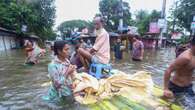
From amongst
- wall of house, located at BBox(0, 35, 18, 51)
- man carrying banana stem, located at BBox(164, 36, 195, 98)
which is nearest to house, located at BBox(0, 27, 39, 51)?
wall of house, located at BBox(0, 35, 18, 51)

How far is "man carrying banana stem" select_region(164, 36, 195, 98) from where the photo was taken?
14.6 feet

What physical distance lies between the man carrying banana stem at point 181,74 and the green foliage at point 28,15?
110 feet

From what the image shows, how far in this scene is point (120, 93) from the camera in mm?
6438

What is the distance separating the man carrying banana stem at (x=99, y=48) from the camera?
733cm

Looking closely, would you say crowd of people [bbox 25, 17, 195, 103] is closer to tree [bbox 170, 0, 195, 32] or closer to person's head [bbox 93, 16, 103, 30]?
person's head [bbox 93, 16, 103, 30]

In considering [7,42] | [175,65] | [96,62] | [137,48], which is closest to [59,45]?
[96,62]

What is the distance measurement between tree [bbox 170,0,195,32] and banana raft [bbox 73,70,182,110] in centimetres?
3659

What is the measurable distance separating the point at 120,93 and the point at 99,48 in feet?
Result: 4.86

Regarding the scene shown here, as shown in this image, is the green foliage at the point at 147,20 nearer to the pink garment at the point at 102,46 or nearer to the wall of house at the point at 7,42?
the wall of house at the point at 7,42

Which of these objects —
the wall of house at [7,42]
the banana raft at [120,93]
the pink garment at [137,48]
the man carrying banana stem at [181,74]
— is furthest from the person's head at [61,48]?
the wall of house at [7,42]

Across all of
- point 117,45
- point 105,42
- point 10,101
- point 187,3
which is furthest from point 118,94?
point 187,3

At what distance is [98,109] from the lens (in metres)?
5.51

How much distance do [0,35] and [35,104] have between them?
28452 mm

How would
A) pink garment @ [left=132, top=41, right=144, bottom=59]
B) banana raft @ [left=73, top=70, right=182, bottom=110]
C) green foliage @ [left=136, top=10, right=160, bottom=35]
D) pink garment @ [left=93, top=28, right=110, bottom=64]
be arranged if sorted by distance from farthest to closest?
green foliage @ [left=136, top=10, right=160, bottom=35] → pink garment @ [left=132, top=41, right=144, bottom=59] → pink garment @ [left=93, top=28, right=110, bottom=64] → banana raft @ [left=73, top=70, right=182, bottom=110]
